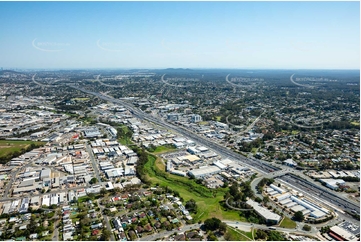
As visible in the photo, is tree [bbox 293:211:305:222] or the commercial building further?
the commercial building

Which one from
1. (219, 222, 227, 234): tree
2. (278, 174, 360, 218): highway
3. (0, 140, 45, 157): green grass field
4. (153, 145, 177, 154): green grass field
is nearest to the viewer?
(219, 222, 227, 234): tree

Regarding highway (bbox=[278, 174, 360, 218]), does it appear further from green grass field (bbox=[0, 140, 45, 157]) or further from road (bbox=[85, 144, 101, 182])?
green grass field (bbox=[0, 140, 45, 157])

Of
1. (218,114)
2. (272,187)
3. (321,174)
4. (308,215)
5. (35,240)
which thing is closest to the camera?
(35,240)

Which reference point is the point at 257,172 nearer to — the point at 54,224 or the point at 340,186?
the point at 340,186

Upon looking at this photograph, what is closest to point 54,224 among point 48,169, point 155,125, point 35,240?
point 35,240

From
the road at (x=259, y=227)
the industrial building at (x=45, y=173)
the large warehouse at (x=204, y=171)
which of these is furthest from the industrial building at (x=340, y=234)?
the industrial building at (x=45, y=173)

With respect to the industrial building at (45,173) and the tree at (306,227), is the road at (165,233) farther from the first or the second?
the industrial building at (45,173)

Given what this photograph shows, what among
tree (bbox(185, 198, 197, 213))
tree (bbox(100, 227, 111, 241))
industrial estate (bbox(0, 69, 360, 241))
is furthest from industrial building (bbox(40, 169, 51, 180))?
tree (bbox(185, 198, 197, 213))
